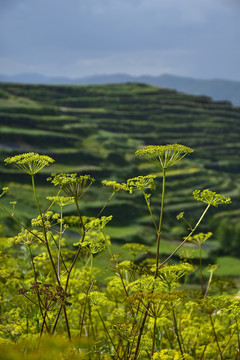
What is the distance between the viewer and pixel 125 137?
136m

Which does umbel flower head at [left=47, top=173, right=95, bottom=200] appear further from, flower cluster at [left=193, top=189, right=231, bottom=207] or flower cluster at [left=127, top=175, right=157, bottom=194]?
flower cluster at [left=193, top=189, right=231, bottom=207]

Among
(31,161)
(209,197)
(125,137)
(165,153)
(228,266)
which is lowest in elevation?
(228,266)

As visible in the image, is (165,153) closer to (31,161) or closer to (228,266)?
(31,161)

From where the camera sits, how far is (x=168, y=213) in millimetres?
92562

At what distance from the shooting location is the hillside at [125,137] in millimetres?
92988

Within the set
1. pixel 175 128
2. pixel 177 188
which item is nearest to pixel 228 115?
pixel 175 128

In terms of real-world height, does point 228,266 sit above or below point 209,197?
below

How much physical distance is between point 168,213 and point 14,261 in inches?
3311

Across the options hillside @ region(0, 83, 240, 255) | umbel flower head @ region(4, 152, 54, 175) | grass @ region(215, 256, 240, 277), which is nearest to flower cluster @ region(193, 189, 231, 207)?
umbel flower head @ region(4, 152, 54, 175)

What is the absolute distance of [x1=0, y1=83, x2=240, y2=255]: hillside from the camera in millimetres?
92988

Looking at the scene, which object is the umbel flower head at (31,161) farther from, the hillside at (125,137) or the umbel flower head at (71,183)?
the hillside at (125,137)

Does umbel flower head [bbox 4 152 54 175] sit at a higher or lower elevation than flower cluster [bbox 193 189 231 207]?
higher

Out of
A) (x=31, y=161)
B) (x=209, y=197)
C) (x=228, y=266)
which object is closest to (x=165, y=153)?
(x=209, y=197)

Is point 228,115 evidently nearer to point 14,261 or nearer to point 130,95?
point 130,95
